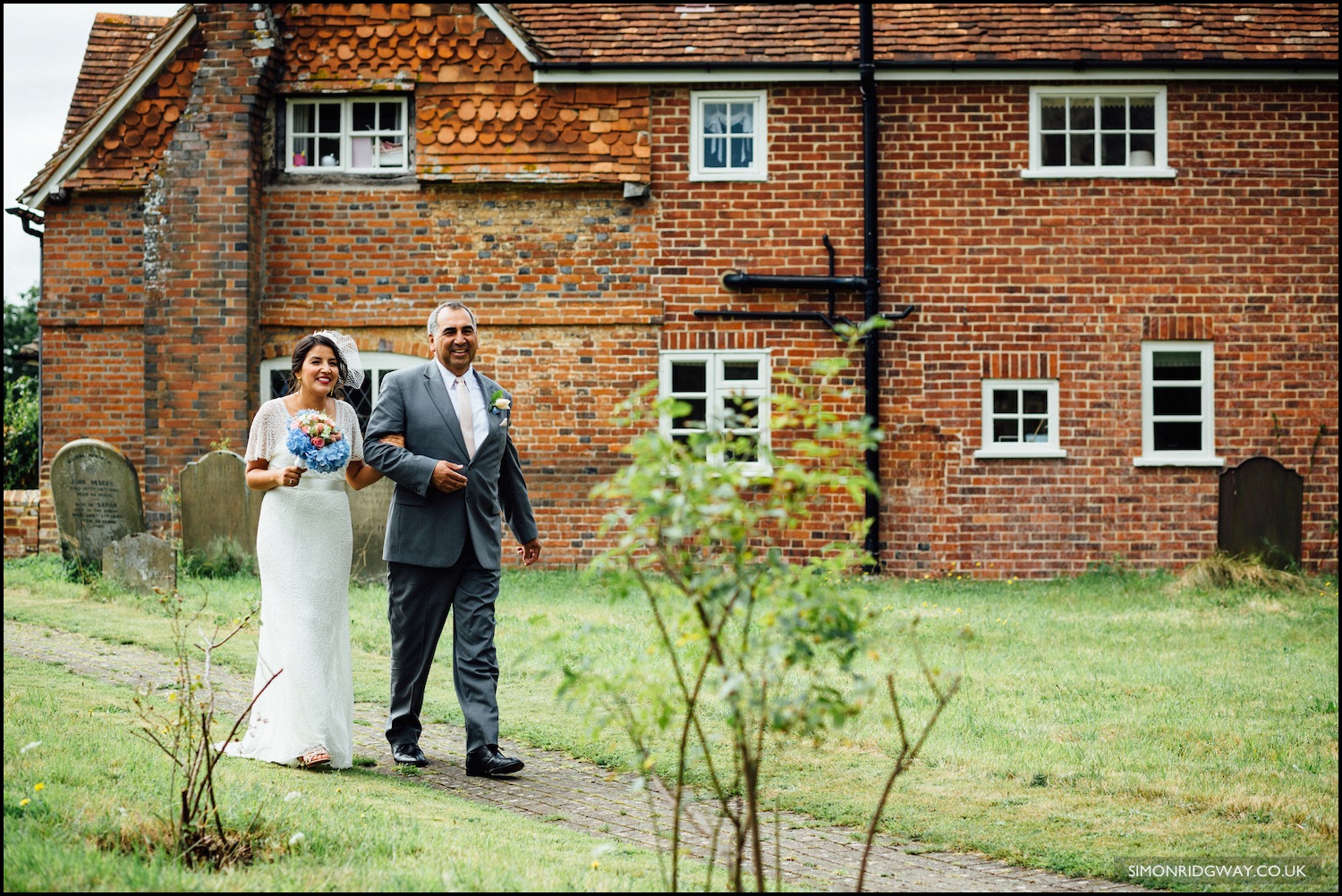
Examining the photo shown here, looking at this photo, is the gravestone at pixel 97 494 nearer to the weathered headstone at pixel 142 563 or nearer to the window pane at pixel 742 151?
the weathered headstone at pixel 142 563

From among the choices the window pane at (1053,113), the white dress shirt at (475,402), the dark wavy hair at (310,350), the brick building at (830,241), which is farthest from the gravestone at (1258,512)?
the dark wavy hair at (310,350)

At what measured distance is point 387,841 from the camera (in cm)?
457

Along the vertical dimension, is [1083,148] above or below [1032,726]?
above

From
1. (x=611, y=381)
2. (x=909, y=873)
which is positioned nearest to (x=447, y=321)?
(x=909, y=873)

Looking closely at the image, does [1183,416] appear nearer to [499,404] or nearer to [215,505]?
[215,505]

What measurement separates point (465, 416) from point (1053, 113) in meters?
11.1

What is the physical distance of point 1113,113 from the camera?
1555cm

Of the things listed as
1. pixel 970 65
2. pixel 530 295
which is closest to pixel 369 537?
pixel 530 295

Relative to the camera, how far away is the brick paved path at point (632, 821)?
15.2 ft

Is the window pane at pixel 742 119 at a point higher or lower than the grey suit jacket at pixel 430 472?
higher

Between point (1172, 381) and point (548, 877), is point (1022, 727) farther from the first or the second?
point (1172, 381)

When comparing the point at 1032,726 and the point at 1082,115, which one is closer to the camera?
the point at 1032,726

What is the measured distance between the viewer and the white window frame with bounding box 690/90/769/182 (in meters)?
15.4

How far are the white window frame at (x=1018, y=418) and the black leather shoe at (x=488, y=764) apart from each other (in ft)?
32.9
